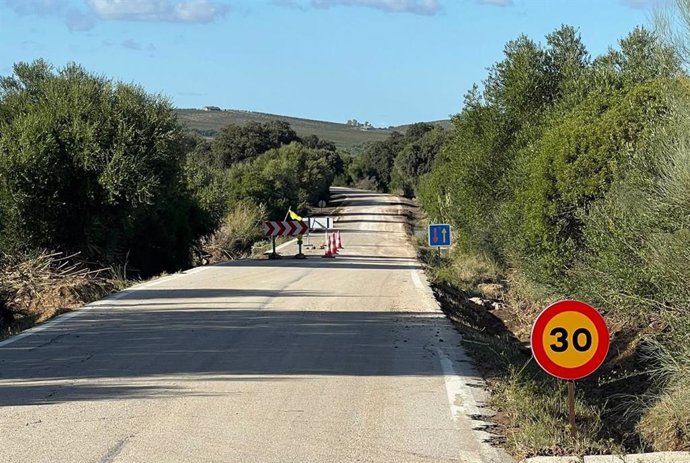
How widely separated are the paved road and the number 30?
1013 mm

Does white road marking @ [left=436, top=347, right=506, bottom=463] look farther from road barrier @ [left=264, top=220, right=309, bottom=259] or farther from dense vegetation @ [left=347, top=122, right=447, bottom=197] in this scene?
dense vegetation @ [left=347, top=122, right=447, bottom=197]

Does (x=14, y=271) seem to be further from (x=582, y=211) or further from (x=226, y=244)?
(x=226, y=244)

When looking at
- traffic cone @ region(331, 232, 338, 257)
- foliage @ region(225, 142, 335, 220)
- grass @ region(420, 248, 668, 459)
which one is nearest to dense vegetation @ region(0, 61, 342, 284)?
traffic cone @ region(331, 232, 338, 257)

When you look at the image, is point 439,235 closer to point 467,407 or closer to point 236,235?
point 236,235

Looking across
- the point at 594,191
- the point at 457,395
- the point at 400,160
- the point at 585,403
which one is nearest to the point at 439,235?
the point at 594,191

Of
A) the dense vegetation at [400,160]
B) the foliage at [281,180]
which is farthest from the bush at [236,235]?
the dense vegetation at [400,160]

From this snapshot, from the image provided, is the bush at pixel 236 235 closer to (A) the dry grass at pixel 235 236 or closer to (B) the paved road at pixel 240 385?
(A) the dry grass at pixel 235 236

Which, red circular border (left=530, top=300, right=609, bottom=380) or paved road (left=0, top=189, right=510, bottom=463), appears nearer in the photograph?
paved road (left=0, top=189, right=510, bottom=463)

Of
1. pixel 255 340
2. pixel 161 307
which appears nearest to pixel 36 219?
pixel 161 307

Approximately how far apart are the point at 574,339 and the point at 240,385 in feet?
12.6

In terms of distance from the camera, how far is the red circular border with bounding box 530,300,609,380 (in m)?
7.28

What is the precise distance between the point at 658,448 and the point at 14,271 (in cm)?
1670

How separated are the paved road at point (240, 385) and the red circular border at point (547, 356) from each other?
33.6 inches

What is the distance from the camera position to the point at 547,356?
7.29 meters
